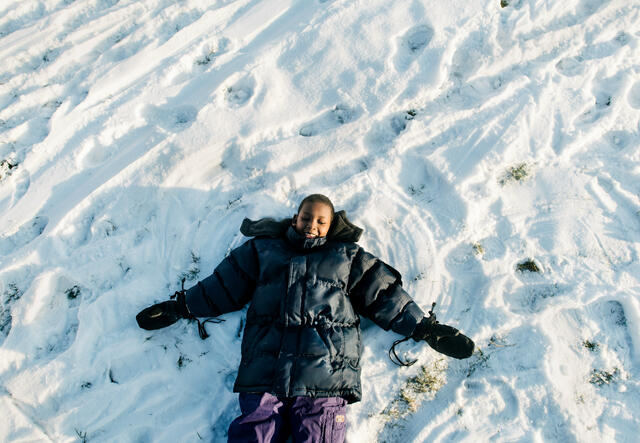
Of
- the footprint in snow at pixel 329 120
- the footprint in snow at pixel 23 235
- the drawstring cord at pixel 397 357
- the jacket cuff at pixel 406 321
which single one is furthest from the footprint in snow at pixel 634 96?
the footprint in snow at pixel 23 235

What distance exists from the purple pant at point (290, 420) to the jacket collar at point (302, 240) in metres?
1.01

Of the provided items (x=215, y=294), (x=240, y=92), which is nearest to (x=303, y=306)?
(x=215, y=294)

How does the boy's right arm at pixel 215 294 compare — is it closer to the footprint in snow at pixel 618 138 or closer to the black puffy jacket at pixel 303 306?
the black puffy jacket at pixel 303 306

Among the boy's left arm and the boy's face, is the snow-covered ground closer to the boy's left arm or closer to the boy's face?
the boy's left arm

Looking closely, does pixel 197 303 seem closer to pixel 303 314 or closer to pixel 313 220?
pixel 303 314

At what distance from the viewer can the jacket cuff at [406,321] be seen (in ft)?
9.59

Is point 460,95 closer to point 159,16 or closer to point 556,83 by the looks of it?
point 556,83

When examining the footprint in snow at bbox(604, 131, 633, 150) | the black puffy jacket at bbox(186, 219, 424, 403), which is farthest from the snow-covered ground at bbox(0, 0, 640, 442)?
the black puffy jacket at bbox(186, 219, 424, 403)

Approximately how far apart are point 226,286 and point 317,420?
1.11m

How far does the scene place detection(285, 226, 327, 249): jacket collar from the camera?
2962 mm

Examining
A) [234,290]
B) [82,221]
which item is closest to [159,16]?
[82,221]

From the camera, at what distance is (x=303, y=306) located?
9.12ft

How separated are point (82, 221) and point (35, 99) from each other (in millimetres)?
1417

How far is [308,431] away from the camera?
259cm
